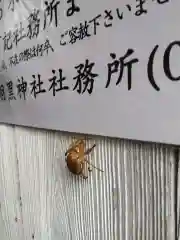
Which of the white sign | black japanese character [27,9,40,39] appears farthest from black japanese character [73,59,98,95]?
black japanese character [27,9,40,39]

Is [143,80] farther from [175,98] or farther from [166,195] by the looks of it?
[166,195]

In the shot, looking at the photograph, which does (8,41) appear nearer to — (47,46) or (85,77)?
(47,46)

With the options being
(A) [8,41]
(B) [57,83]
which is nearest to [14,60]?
(A) [8,41]

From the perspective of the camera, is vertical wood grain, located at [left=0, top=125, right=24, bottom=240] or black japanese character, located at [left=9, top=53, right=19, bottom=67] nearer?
black japanese character, located at [left=9, top=53, right=19, bottom=67]

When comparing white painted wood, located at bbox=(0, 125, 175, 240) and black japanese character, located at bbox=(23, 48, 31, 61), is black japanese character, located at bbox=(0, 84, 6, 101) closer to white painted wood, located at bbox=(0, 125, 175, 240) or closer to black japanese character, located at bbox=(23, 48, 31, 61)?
white painted wood, located at bbox=(0, 125, 175, 240)

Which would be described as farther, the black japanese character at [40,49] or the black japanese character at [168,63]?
the black japanese character at [40,49]

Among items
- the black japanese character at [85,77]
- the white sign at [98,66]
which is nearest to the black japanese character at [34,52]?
the white sign at [98,66]

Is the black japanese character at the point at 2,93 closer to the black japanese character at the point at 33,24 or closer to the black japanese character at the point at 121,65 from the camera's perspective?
the black japanese character at the point at 33,24
